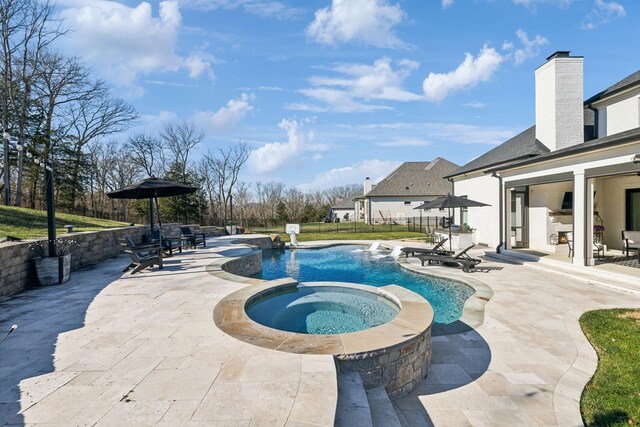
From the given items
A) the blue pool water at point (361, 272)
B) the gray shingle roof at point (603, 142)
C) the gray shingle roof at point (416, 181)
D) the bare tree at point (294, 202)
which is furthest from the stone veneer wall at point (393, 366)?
the bare tree at point (294, 202)

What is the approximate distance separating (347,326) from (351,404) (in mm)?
2558

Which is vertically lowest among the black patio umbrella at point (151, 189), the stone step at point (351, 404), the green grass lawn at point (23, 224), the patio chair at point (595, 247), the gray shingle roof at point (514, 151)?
the stone step at point (351, 404)

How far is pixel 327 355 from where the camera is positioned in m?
3.33

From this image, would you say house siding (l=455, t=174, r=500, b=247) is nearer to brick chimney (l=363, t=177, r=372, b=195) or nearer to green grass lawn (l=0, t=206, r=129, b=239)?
green grass lawn (l=0, t=206, r=129, b=239)

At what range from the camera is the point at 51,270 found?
23.5 feet

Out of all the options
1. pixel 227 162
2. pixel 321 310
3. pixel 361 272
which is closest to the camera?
pixel 321 310

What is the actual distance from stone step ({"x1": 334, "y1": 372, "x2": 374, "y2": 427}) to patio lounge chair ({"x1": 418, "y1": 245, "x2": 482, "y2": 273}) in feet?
25.3

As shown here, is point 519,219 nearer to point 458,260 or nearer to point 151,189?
point 458,260

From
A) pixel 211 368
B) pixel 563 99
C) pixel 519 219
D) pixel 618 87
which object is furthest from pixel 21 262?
pixel 618 87

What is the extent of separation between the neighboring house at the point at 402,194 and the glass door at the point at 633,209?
23443 mm

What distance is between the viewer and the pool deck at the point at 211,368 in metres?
2.55

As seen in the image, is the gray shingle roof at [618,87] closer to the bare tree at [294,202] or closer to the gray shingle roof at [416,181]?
the gray shingle roof at [416,181]

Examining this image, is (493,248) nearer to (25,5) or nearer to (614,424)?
(614,424)

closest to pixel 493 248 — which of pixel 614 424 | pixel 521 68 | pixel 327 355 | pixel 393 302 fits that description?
pixel 521 68
